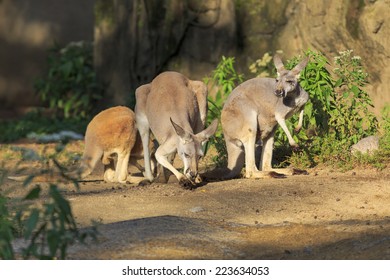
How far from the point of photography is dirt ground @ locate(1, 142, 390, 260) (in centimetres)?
655

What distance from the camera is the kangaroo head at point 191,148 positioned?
9227 mm

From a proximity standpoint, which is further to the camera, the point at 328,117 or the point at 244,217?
the point at 328,117

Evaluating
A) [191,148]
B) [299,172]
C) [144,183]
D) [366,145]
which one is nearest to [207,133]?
[191,148]

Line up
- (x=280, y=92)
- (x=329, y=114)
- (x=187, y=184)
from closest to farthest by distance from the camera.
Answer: (x=187, y=184) < (x=280, y=92) < (x=329, y=114)

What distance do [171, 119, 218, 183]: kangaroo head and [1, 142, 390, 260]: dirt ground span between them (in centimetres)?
18

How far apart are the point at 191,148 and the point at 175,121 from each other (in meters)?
0.49

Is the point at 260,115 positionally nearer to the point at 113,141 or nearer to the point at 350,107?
the point at 350,107

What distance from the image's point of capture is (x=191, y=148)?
30.3 feet

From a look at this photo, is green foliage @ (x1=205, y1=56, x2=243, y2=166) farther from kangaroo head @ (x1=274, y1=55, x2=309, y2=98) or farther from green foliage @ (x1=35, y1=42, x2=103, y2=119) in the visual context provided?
green foliage @ (x1=35, y1=42, x2=103, y2=119)

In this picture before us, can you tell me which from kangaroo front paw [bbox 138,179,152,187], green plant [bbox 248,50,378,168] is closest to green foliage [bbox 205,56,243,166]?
green plant [bbox 248,50,378,168]

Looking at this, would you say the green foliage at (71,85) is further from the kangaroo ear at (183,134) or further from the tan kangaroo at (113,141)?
the kangaroo ear at (183,134)

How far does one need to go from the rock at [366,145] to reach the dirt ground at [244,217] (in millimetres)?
396

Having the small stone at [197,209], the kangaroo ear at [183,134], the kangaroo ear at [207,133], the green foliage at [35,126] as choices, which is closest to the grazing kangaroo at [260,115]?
the kangaroo ear at [207,133]

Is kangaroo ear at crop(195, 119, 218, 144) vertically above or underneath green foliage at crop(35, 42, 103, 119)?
underneath
